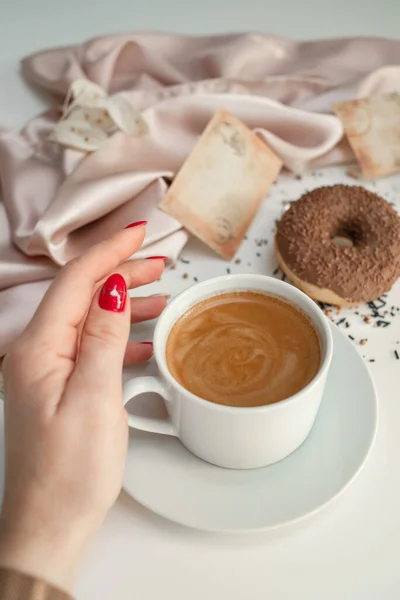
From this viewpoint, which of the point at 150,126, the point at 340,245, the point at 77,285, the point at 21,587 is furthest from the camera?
the point at 150,126

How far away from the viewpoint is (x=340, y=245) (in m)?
1.27

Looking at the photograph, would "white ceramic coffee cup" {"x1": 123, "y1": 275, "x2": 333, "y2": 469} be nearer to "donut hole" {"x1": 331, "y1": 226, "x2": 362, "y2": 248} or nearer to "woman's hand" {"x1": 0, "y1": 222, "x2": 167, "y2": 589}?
"woman's hand" {"x1": 0, "y1": 222, "x2": 167, "y2": 589}

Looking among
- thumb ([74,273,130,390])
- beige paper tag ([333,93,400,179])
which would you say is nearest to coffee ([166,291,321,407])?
thumb ([74,273,130,390])

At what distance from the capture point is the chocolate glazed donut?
1.14 metres

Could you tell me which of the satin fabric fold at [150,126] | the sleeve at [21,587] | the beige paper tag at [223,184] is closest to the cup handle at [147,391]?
the sleeve at [21,587]

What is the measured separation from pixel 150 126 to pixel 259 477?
0.82 meters

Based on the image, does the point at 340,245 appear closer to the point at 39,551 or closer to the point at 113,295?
the point at 113,295

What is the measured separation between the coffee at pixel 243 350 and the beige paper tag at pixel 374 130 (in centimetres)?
59

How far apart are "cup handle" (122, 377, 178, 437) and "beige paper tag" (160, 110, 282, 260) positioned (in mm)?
477

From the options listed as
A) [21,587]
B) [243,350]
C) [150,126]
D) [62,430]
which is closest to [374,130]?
[150,126]

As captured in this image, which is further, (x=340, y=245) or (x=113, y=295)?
(x=340, y=245)

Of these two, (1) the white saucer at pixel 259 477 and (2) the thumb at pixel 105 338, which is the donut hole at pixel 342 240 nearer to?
(1) the white saucer at pixel 259 477

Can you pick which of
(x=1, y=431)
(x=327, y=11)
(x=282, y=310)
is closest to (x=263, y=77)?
(x=327, y=11)

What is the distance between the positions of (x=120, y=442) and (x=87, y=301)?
0.18m
